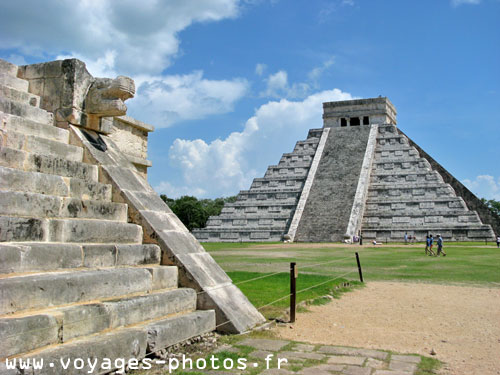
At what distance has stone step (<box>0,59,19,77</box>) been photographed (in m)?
5.85

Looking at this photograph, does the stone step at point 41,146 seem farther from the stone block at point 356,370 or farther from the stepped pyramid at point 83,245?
the stone block at point 356,370

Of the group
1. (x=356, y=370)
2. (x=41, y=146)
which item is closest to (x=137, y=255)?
(x=41, y=146)

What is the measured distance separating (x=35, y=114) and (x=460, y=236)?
25.4m

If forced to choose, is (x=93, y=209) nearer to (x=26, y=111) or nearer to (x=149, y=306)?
(x=149, y=306)

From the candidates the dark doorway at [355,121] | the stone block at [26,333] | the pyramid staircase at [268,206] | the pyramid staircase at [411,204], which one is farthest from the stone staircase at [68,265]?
the dark doorway at [355,121]

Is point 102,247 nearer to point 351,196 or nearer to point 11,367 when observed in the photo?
point 11,367

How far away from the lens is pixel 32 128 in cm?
512

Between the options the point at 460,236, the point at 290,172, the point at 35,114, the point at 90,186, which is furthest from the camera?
the point at 290,172

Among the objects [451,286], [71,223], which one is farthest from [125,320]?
[451,286]

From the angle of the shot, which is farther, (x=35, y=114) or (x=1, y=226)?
(x=35, y=114)

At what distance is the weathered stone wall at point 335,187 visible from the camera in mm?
28031

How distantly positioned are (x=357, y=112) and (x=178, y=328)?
36.6 metres

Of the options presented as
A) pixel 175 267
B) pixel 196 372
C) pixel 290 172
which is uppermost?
pixel 290 172

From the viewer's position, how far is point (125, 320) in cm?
399
